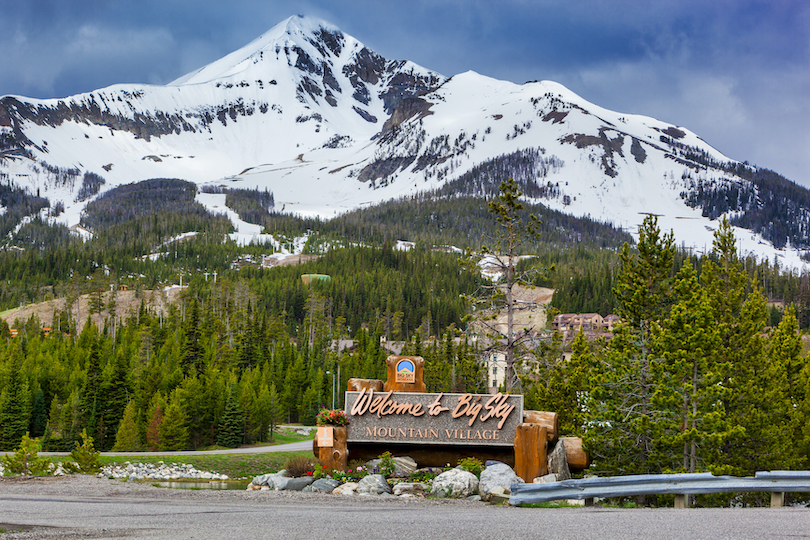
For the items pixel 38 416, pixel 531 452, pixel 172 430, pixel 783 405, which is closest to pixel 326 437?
pixel 531 452

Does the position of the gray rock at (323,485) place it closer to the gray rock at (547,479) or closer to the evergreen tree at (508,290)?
the gray rock at (547,479)

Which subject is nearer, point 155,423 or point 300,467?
point 300,467

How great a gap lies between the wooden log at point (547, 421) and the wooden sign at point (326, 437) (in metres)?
6.71

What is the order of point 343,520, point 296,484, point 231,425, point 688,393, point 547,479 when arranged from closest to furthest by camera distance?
point 343,520
point 547,479
point 296,484
point 688,393
point 231,425

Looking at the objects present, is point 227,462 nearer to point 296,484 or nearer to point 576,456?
point 296,484

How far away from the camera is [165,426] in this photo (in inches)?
2085

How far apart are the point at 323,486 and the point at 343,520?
910 cm

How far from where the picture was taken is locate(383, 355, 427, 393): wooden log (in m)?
25.0

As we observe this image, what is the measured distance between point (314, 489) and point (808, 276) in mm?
210239

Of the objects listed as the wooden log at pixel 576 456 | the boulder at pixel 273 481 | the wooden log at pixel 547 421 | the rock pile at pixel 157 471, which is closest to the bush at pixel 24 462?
the boulder at pixel 273 481

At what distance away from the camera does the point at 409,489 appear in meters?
19.7

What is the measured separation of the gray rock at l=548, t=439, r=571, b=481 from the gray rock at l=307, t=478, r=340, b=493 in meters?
7.03

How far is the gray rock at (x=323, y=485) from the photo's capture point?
20.6 metres

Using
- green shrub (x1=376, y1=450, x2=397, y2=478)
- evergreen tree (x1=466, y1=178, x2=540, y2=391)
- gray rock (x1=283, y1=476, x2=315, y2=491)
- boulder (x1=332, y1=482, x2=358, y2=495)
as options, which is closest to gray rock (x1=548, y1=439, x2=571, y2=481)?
green shrub (x1=376, y1=450, x2=397, y2=478)
